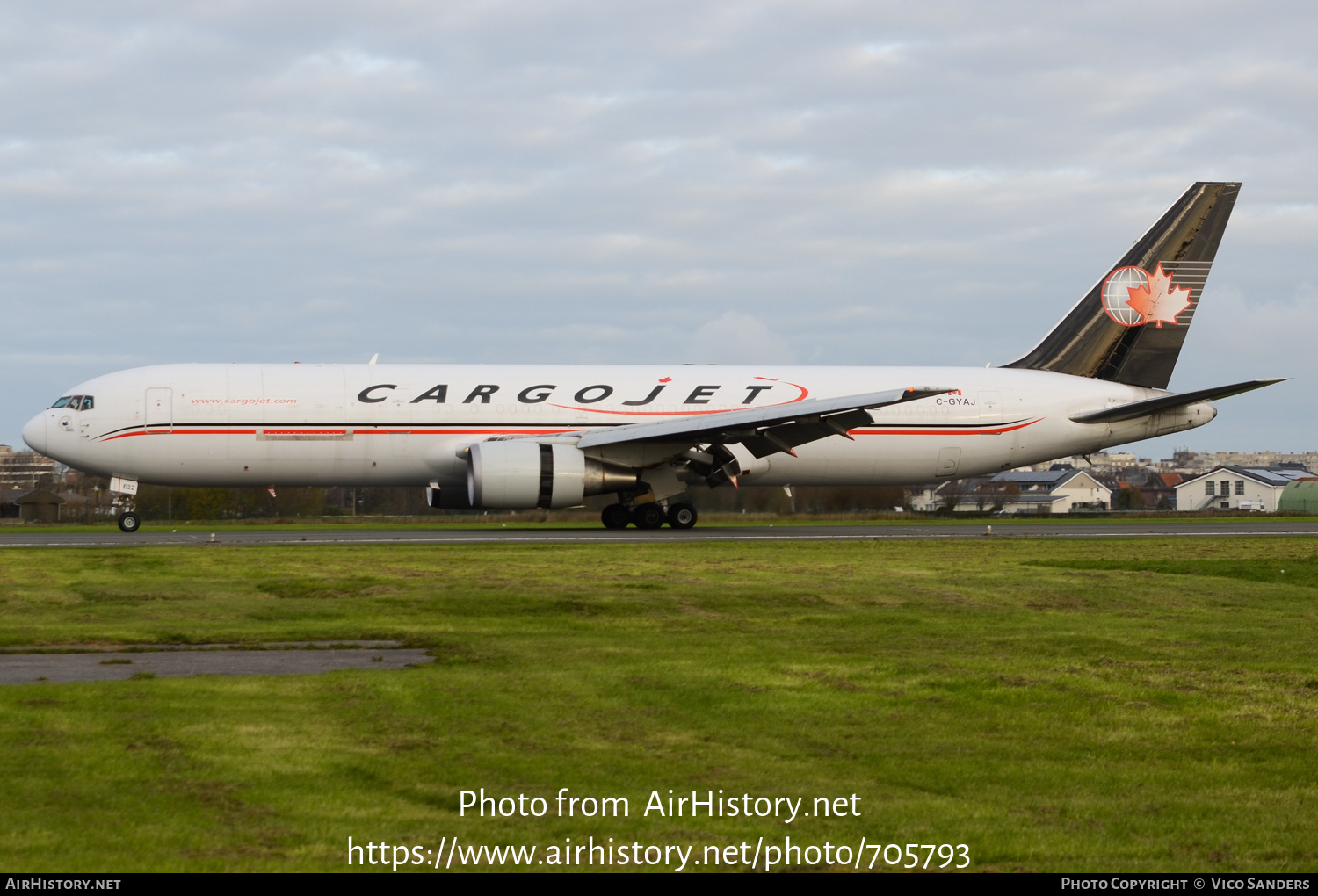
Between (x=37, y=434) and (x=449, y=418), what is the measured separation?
9.71m

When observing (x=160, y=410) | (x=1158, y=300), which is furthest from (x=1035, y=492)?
(x=160, y=410)

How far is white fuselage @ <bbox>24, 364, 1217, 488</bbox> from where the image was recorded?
29.1m

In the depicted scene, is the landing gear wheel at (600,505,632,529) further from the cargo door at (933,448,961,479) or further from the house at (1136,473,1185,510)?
the house at (1136,473,1185,510)

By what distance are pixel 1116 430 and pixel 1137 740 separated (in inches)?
1088

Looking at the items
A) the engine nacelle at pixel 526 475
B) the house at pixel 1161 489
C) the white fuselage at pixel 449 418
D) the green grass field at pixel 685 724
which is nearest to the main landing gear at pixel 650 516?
the white fuselage at pixel 449 418

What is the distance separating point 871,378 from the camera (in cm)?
3303

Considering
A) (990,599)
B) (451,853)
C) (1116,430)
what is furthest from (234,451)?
(451,853)

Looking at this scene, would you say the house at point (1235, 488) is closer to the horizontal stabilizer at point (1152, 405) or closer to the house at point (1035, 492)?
the house at point (1035, 492)

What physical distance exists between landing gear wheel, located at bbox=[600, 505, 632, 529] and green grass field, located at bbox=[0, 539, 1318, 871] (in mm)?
14166

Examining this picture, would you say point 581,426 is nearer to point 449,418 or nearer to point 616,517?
point 616,517

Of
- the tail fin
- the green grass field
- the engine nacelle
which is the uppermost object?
the tail fin

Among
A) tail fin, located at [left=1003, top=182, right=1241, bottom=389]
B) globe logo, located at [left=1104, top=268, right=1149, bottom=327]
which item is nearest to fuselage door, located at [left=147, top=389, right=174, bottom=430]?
tail fin, located at [left=1003, top=182, right=1241, bottom=389]

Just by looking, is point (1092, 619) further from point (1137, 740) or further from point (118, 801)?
point (118, 801)

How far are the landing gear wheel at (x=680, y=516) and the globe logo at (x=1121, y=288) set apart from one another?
13567 mm
